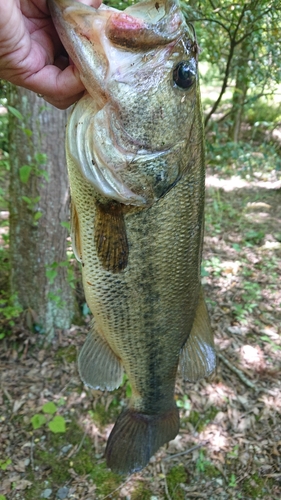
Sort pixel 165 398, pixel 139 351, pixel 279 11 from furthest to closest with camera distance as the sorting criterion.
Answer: pixel 279 11 < pixel 165 398 < pixel 139 351

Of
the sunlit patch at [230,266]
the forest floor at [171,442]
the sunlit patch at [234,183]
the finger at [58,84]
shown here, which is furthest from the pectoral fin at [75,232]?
the sunlit patch at [234,183]

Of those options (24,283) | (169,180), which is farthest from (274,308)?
(169,180)

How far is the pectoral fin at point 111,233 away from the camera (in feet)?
5.01

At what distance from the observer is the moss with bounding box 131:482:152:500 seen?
295cm

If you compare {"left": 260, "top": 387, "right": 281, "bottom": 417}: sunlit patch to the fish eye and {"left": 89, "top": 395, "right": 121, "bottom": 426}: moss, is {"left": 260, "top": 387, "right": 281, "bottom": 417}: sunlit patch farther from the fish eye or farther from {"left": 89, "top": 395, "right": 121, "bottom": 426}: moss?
the fish eye

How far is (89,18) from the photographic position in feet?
4.22

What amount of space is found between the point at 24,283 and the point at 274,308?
2.72m

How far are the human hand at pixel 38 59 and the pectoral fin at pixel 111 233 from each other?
45cm

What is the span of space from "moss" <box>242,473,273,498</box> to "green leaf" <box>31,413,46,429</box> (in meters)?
1.62

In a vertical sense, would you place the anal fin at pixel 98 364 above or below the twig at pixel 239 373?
above

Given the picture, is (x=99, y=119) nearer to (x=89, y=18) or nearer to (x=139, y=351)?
(x=89, y=18)

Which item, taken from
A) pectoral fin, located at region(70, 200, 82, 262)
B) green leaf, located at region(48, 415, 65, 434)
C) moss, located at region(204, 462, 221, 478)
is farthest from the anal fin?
moss, located at region(204, 462, 221, 478)

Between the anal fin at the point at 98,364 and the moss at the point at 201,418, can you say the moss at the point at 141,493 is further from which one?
the anal fin at the point at 98,364

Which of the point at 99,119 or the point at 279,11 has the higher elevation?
the point at 279,11
